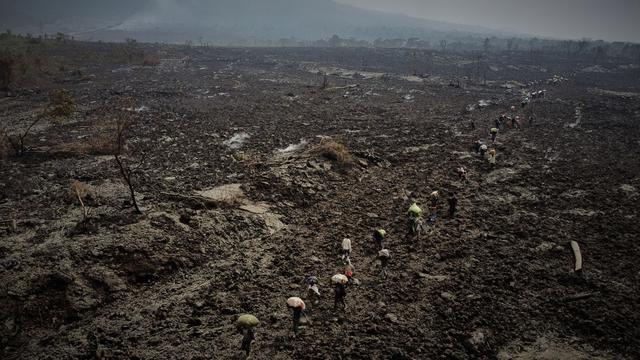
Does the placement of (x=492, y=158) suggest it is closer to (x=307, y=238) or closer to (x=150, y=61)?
(x=307, y=238)

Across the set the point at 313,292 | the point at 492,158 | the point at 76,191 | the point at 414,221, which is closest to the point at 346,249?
the point at 313,292

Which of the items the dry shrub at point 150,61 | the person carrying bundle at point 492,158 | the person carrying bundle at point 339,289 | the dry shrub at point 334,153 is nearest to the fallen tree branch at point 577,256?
the person carrying bundle at point 339,289

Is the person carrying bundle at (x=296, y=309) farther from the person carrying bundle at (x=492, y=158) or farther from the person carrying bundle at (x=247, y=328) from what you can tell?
the person carrying bundle at (x=492, y=158)

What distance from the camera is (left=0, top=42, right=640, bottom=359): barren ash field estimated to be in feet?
36.7

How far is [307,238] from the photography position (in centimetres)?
1630

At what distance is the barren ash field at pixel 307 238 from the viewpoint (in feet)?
36.7

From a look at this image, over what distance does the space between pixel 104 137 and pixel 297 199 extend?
15247 millimetres

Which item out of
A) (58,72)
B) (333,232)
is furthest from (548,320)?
(58,72)

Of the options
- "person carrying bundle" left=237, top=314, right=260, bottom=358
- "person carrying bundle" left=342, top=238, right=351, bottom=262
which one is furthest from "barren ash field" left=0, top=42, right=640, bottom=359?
"person carrying bundle" left=342, top=238, right=351, bottom=262

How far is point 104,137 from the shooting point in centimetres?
2619

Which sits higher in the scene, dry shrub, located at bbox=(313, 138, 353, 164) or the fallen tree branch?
dry shrub, located at bbox=(313, 138, 353, 164)

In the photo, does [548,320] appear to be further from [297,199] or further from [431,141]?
[431,141]

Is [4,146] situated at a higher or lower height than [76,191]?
higher

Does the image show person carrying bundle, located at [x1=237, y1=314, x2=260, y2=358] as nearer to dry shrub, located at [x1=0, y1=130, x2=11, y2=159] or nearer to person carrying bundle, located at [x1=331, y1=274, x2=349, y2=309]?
person carrying bundle, located at [x1=331, y1=274, x2=349, y2=309]
